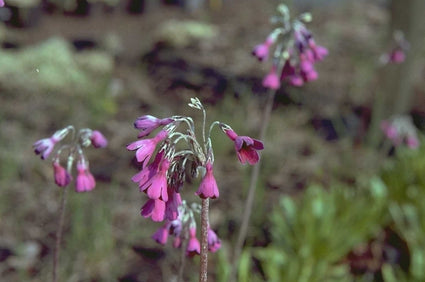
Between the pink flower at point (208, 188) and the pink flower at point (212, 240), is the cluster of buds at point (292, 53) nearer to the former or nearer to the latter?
the pink flower at point (212, 240)

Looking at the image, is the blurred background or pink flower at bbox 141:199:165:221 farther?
the blurred background

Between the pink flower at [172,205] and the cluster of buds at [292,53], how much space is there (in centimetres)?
128

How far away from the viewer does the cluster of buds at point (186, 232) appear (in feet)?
6.57

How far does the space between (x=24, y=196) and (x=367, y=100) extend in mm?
3767

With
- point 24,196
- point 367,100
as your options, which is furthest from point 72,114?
point 367,100

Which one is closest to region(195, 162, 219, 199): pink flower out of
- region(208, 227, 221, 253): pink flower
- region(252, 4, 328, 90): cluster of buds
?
region(208, 227, 221, 253): pink flower

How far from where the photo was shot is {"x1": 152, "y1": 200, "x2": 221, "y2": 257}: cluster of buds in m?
2.00

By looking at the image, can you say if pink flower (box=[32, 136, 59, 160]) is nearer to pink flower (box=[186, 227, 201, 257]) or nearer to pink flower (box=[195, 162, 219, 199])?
pink flower (box=[186, 227, 201, 257])

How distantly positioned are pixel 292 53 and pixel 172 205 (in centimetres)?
145

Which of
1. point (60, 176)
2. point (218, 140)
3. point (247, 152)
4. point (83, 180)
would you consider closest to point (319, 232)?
point (218, 140)

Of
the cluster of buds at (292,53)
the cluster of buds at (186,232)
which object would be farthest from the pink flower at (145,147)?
the cluster of buds at (292,53)

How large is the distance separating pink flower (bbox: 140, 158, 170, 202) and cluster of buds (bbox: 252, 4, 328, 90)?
4.38 feet

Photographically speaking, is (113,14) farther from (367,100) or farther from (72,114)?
(367,100)

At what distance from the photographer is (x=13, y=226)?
150 inches
